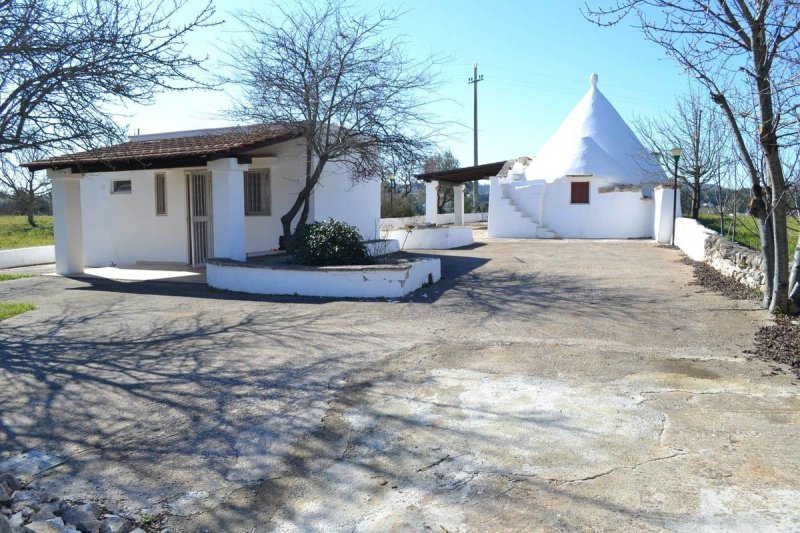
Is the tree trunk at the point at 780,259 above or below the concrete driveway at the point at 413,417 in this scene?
above

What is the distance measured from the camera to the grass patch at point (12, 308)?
916 cm

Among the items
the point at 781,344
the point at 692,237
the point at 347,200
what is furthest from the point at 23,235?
the point at 781,344

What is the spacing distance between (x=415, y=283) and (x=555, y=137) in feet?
71.0

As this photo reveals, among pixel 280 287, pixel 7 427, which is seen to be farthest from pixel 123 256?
pixel 7 427

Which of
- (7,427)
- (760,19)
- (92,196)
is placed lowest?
(7,427)

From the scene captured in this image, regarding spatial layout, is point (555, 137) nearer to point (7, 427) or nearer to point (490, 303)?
point (490, 303)

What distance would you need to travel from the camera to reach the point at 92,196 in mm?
16328

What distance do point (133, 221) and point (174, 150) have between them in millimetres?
3952

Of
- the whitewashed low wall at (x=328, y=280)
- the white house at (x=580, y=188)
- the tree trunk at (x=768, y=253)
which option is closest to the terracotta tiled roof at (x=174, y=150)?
the whitewashed low wall at (x=328, y=280)

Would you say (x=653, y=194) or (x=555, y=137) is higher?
(x=555, y=137)

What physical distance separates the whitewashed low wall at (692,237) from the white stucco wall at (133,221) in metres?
12.4

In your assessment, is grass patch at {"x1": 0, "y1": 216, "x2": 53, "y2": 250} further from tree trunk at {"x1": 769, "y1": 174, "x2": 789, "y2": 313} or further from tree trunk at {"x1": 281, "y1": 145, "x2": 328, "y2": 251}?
tree trunk at {"x1": 769, "y1": 174, "x2": 789, "y2": 313}

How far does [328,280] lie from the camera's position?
1050 centimetres

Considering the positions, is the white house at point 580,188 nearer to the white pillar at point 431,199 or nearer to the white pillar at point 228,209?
the white pillar at point 431,199
